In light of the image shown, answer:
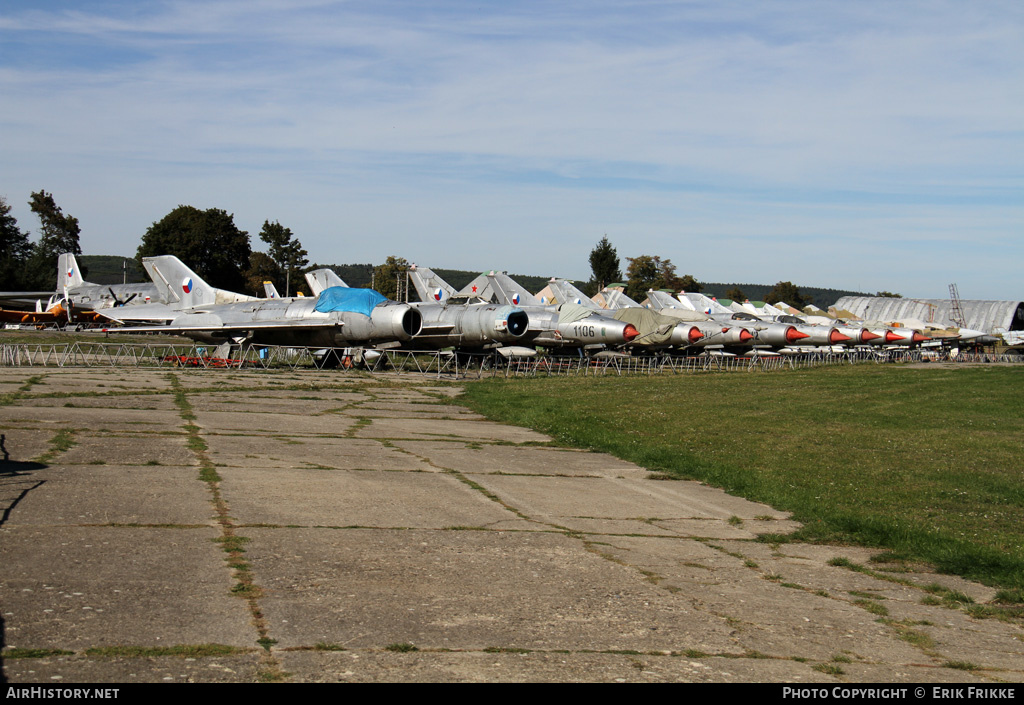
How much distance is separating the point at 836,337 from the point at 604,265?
6191 cm

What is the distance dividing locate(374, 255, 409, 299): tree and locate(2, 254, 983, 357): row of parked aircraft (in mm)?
64144

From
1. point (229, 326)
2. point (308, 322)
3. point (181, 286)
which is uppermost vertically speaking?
point (181, 286)

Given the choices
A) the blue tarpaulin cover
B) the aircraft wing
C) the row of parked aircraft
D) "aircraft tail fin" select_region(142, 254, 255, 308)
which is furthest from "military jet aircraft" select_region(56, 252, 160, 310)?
the blue tarpaulin cover

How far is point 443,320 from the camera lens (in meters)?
32.9

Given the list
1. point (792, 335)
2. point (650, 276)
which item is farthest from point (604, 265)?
point (792, 335)

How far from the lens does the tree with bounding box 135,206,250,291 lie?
84031 millimetres

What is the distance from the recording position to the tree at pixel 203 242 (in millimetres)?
84031

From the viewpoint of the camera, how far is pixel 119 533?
22.0 feet

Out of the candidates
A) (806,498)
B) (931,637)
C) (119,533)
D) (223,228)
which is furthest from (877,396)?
(223,228)

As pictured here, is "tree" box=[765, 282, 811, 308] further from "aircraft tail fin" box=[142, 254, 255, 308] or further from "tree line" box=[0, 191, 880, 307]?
"aircraft tail fin" box=[142, 254, 255, 308]

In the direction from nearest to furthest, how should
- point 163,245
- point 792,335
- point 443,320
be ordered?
point 443,320 → point 792,335 → point 163,245

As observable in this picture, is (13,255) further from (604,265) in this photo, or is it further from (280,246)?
(604,265)

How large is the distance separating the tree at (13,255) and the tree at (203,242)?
1074 cm
